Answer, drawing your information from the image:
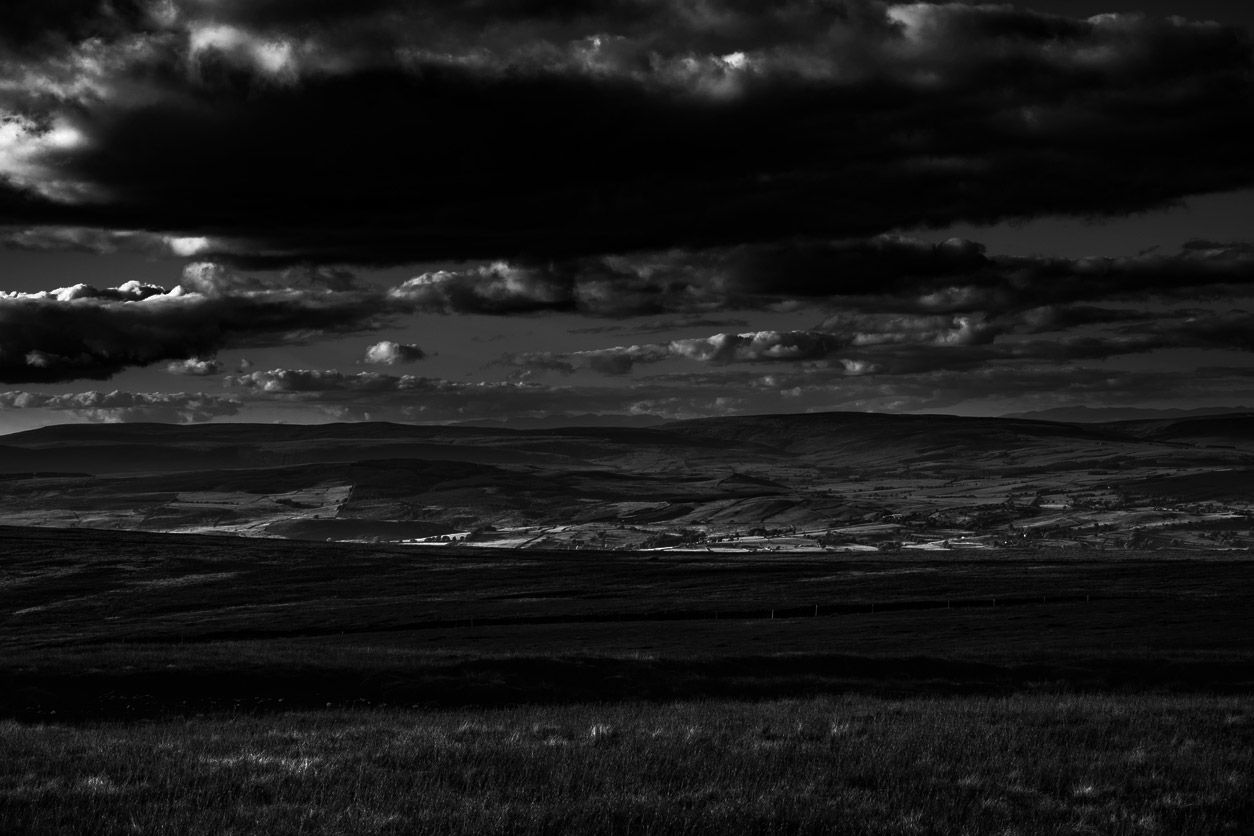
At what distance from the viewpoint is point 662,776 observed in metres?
16.8

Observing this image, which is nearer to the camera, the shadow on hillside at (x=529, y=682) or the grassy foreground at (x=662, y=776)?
the grassy foreground at (x=662, y=776)

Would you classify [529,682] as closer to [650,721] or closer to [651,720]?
[651,720]

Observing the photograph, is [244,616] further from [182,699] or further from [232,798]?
[232,798]

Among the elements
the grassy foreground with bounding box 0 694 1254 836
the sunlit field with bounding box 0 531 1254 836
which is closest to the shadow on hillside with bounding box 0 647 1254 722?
the sunlit field with bounding box 0 531 1254 836

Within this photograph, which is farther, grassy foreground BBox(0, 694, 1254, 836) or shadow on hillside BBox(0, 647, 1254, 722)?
shadow on hillside BBox(0, 647, 1254, 722)

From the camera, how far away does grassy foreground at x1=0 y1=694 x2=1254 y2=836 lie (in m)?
13.9

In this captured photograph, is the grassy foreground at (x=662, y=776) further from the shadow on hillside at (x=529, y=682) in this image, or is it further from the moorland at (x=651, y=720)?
the shadow on hillside at (x=529, y=682)

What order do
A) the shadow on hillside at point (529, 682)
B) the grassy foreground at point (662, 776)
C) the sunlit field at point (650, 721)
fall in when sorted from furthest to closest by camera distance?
the shadow on hillside at point (529, 682), the sunlit field at point (650, 721), the grassy foreground at point (662, 776)

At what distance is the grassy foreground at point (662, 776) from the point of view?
1388 centimetres

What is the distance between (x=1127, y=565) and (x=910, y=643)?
73255 mm

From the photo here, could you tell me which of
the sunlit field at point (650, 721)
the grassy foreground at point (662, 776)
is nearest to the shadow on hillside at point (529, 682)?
the sunlit field at point (650, 721)

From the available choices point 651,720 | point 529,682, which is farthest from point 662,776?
point 529,682

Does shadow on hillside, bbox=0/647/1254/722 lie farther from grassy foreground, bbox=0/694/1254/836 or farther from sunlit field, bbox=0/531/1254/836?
grassy foreground, bbox=0/694/1254/836

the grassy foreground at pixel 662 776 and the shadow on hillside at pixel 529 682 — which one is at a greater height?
the grassy foreground at pixel 662 776
